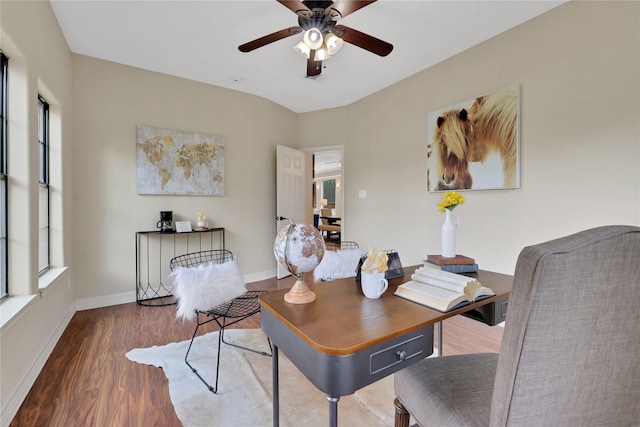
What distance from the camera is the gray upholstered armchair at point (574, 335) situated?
0.60 metres

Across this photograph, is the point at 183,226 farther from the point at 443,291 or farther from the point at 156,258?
the point at 443,291

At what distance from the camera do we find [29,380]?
68.3 inches

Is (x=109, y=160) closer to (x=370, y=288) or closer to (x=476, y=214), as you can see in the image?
(x=370, y=288)

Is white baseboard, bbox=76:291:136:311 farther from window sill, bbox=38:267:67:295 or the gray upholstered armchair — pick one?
the gray upholstered armchair

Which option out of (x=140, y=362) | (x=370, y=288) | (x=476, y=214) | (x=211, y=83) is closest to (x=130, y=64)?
(x=211, y=83)

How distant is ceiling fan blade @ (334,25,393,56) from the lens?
6.69ft

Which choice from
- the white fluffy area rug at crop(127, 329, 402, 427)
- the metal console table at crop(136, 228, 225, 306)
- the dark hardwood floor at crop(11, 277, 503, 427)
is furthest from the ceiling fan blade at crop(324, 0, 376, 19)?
the metal console table at crop(136, 228, 225, 306)

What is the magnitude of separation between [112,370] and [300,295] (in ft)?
5.75

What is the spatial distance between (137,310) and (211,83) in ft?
9.65

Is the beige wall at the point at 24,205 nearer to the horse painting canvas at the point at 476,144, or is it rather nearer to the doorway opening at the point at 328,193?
the horse painting canvas at the point at 476,144

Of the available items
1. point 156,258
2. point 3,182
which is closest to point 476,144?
point 3,182

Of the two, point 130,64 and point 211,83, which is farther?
point 211,83

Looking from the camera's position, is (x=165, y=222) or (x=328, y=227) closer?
(x=165, y=222)

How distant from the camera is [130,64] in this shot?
10.6ft
